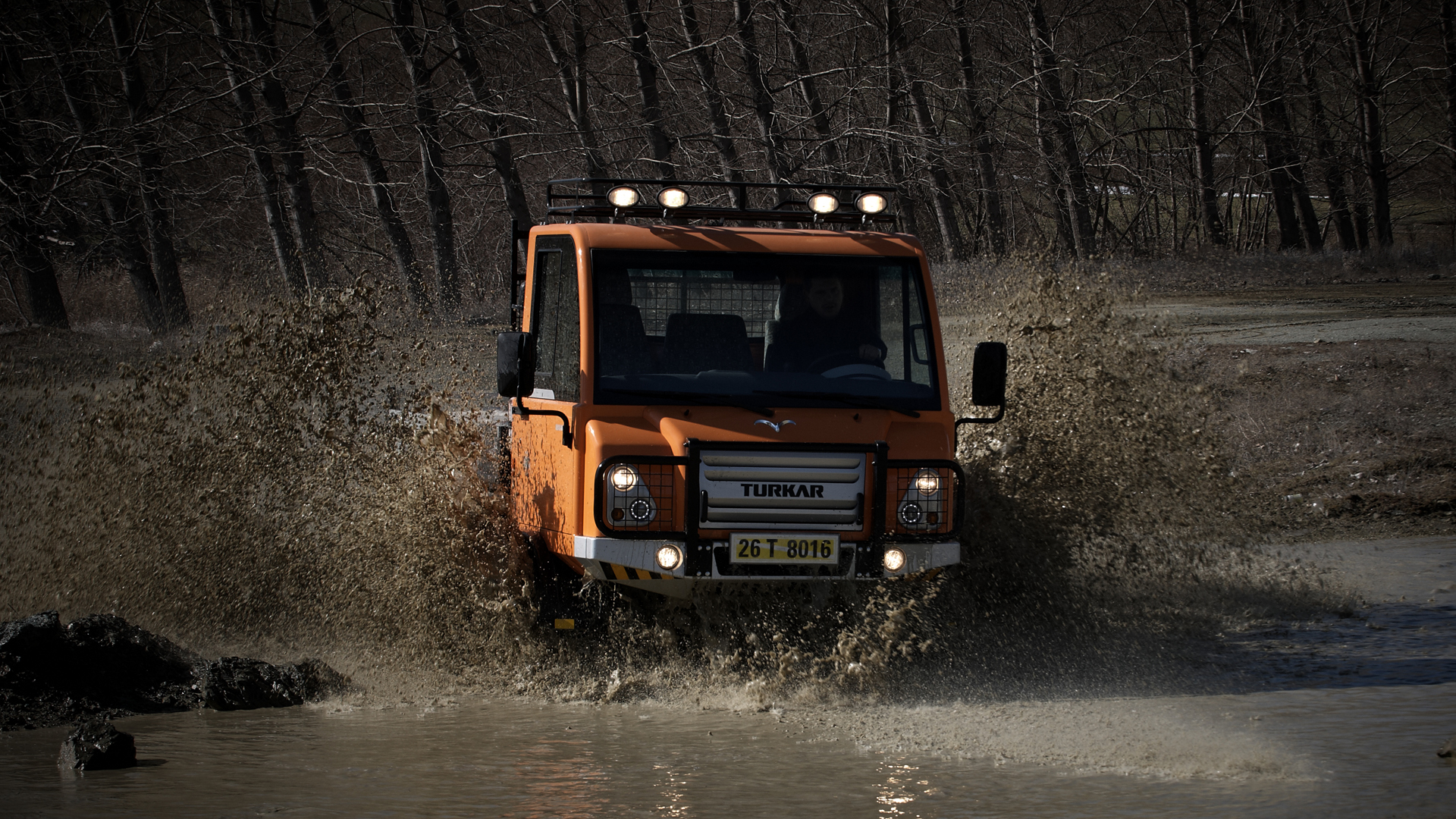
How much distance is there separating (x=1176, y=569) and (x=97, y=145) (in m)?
14.9

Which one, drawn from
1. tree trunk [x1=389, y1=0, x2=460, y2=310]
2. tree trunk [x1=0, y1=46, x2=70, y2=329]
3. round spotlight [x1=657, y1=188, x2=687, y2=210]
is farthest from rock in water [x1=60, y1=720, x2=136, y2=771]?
tree trunk [x1=389, y1=0, x2=460, y2=310]

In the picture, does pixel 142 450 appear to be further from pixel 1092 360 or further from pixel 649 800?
pixel 1092 360

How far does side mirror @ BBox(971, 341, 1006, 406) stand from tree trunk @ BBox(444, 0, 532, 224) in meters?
14.9

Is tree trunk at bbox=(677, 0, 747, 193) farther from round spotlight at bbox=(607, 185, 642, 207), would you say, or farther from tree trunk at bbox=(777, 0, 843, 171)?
round spotlight at bbox=(607, 185, 642, 207)

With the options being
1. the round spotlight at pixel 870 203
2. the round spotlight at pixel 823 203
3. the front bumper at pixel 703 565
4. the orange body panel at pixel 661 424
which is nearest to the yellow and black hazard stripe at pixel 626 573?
the front bumper at pixel 703 565

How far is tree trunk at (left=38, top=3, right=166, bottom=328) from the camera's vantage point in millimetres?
18750

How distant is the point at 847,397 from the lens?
267 inches

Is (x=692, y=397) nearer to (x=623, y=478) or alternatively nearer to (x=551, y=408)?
(x=623, y=478)

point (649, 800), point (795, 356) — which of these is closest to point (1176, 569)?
point (795, 356)

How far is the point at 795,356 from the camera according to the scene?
6.98 metres

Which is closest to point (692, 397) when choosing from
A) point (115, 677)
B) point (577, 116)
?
point (115, 677)

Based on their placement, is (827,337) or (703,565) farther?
(827,337)

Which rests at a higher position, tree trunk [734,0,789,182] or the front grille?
tree trunk [734,0,789,182]

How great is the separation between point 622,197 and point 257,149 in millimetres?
12947
